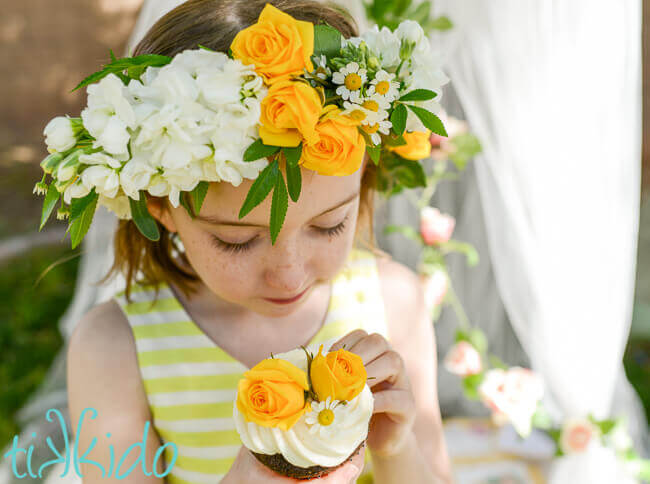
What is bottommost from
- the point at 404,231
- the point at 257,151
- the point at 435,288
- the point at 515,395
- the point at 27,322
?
the point at 27,322

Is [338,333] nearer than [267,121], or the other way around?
[267,121]

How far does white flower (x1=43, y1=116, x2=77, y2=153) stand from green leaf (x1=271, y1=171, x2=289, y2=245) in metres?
0.32

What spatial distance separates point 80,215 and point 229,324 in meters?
0.51

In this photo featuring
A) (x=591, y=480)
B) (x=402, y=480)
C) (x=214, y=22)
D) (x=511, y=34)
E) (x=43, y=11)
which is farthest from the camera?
(x=43, y=11)

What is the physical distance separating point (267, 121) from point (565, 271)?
1.28 meters

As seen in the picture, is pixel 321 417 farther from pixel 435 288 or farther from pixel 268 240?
pixel 435 288

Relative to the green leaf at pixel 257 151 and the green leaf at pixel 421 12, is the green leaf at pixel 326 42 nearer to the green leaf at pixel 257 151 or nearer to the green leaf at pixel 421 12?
the green leaf at pixel 257 151

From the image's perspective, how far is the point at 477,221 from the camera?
231cm

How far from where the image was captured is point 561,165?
1.85m

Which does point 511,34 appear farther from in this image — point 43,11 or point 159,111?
point 43,11

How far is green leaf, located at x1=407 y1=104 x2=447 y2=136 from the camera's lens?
108 cm

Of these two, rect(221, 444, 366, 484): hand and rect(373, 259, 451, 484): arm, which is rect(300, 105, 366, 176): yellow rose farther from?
rect(373, 259, 451, 484): arm

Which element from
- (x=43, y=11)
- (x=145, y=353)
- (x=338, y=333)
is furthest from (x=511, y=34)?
(x=43, y=11)

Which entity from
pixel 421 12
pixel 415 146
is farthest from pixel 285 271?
pixel 421 12
